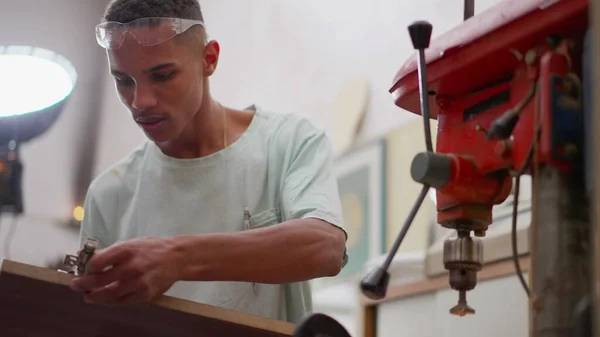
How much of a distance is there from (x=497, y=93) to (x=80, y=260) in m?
0.50

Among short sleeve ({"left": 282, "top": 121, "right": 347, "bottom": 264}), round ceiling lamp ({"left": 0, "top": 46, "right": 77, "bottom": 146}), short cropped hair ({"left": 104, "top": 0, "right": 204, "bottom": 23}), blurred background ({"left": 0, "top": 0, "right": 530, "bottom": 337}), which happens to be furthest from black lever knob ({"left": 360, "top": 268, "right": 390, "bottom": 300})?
round ceiling lamp ({"left": 0, "top": 46, "right": 77, "bottom": 146})

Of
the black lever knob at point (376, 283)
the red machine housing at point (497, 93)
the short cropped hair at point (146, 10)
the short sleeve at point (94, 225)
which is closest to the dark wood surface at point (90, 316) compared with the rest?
the black lever knob at point (376, 283)

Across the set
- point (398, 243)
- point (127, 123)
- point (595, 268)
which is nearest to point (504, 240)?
point (398, 243)

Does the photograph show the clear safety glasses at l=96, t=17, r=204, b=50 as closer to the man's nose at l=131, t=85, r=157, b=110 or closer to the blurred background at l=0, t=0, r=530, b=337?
the man's nose at l=131, t=85, r=157, b=110

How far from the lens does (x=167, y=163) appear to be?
1.39 metres

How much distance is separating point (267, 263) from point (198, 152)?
419 mm

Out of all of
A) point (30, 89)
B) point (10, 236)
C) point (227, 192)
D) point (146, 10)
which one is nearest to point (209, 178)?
point (227, 192)

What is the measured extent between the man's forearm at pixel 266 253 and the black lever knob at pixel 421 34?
363mm

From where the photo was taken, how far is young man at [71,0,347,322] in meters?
1.09

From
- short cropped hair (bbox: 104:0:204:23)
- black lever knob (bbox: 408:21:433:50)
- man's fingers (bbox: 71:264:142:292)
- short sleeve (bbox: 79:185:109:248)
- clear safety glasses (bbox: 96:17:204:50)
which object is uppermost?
short cropped hair (bbox: 104:0:204:23)

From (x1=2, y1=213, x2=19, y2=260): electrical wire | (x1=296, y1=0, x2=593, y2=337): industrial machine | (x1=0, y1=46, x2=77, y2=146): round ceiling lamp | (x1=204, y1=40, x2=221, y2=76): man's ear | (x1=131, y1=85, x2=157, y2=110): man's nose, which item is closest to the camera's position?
(x1=296, y1=0, x2=593, y2=337): industrial machine

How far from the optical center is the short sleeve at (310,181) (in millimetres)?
1161

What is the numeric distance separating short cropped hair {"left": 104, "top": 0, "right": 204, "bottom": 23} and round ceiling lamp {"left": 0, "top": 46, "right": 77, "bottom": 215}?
135 cm

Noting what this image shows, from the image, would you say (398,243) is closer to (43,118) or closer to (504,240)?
(504,240)
